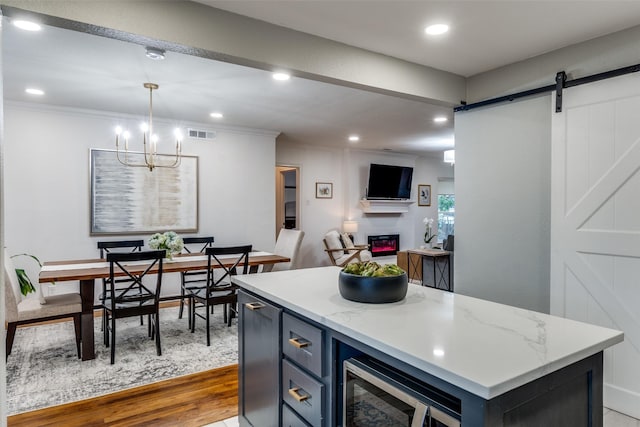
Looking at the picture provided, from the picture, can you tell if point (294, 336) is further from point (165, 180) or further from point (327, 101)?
point (165, 180)

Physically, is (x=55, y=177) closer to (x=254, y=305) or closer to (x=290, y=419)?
(x=254, y=305)

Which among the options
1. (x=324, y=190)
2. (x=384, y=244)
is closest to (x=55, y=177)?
(x=324, y=190)

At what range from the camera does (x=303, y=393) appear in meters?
1.59

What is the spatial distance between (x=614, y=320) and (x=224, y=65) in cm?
346

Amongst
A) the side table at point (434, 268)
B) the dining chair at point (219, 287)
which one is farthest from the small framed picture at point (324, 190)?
the dining chair at point (219, 287)

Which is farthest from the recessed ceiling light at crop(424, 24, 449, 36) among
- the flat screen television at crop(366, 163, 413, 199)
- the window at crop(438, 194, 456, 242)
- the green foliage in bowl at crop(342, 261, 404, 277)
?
the window at crop(438, 194, 456, 242)

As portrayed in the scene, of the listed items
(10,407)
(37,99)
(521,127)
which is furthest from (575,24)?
(37,99)

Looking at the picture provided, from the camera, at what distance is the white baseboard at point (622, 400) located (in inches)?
96.7

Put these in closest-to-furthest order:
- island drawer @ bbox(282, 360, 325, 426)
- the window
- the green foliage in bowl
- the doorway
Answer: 1. island drawer @ bbox(282, 360, 325, 426)
2. the green foliage in bowl
3. the doorway
4. the window

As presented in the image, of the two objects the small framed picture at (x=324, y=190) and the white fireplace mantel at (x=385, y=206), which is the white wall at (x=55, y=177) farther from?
the white fireplace mantel at (x=385, y=206)

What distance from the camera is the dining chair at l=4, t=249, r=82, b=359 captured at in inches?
121

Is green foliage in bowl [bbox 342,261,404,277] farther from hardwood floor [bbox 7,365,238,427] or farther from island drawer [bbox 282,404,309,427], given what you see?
hardwood floor [bbox 7,365,238,427]

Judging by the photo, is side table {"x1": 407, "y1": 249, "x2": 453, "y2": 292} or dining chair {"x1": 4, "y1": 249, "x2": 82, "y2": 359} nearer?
dining chair {"x1": 4, "y1": 249, "x2": 82, "y2": 359}

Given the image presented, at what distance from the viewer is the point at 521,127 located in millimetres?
3086
